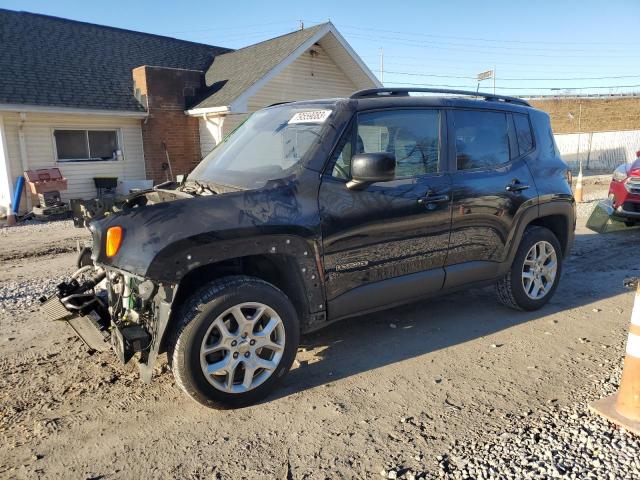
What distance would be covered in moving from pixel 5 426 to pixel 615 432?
3686 millimetres

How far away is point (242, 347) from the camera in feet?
10.5

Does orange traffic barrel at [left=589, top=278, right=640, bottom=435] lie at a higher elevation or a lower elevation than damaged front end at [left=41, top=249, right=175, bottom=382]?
lower

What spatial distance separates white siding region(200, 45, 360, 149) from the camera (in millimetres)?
15680

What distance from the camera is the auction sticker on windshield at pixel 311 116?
3.76m

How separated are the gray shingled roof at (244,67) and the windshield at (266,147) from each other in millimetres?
10568

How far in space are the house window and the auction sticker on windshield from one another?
485 inches

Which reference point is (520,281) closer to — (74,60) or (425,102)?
(425,102)

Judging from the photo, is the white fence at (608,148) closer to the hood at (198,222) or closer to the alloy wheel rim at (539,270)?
the alloy wheel rim at (539,270)

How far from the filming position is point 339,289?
3.60 meters

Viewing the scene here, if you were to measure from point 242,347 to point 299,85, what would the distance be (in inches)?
571

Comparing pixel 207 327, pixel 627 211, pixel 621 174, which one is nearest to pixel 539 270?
pixel 207 327

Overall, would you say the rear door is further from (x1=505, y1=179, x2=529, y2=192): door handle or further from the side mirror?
the side mirror

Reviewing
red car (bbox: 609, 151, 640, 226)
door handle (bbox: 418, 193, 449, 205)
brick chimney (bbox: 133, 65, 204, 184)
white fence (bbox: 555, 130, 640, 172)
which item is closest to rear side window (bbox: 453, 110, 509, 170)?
door handle (bbox: 418, 193, 449, 205)

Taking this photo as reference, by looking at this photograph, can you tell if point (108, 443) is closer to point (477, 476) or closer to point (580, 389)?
point (477, 476)
